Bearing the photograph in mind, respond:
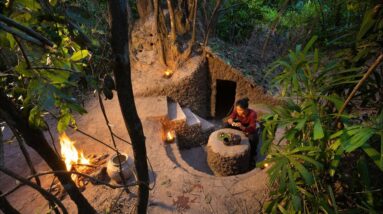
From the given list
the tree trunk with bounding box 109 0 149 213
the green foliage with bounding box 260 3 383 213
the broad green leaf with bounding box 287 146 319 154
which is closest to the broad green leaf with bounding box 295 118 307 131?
the green foliage with bounding box 260 3 383 213

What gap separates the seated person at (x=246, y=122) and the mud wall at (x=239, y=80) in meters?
1.87

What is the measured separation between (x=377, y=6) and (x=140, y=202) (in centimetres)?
238

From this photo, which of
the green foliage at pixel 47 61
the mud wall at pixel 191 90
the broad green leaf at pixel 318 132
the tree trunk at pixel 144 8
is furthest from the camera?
the tree trunk at pixel 144 8

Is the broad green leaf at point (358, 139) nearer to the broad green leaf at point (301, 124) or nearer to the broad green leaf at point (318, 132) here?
the broad green leaf at point (318, 132)

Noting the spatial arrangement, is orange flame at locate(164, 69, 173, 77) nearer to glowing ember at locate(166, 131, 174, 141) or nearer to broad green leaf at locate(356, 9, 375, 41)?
glowing ember at locate(166, 131, 174, 141)

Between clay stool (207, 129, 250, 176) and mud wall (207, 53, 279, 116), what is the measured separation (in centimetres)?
215

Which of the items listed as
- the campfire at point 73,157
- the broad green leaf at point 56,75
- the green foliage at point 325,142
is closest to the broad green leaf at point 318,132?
the green foliage at point 325,142

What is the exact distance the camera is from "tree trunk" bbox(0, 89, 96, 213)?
4.29 feet

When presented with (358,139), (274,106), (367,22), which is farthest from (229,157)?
(367,22)

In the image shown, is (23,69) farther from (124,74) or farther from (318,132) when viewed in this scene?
(318,132)

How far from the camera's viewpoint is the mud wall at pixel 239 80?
22.3 feet

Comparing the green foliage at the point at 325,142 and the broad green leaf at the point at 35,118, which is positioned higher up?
the broad green leaf at the point at 35,118

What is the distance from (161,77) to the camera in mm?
7055

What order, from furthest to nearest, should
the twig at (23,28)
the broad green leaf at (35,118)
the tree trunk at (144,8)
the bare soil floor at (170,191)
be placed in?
1. the tree trunk at (144,8)
2. the bare soil floor at (170,191)
3. the broad green leaf at (35,118)
4. the twig at (23,28)
